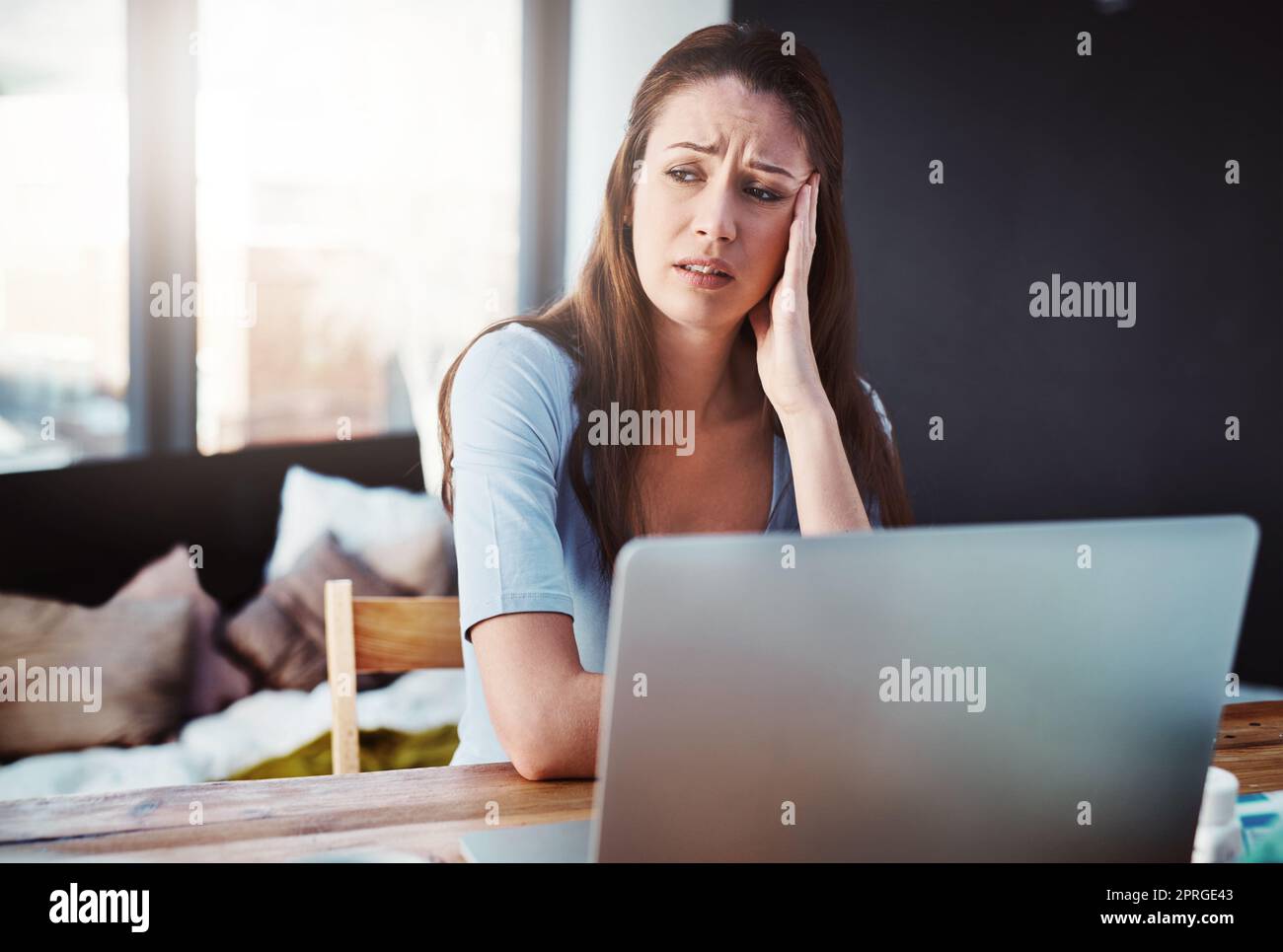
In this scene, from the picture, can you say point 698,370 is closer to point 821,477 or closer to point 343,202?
point 821,477

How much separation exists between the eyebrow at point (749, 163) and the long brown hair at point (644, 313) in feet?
0.21

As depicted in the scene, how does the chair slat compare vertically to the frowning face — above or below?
below

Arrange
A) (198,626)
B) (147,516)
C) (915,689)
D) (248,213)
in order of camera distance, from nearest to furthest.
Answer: (915,689)
(198,626)
(147,516)
(248,213)

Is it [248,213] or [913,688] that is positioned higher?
[248,213]

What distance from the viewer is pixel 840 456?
4.63ft

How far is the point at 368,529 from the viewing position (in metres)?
2.61

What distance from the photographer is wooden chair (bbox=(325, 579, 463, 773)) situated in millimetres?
1427

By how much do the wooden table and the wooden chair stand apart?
460 mm

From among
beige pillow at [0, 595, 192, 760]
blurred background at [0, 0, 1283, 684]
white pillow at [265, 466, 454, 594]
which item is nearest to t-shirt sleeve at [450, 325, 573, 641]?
blurred background at [0, 0, 1283, 684]

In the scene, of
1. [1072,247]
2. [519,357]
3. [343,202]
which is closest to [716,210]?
[519,357]

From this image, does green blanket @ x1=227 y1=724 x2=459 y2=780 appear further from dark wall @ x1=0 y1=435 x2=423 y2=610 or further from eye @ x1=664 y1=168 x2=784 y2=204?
eye @ x1=664 y1=168 x2=784 y2=204

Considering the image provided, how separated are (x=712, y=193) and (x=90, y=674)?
58.6 inches
